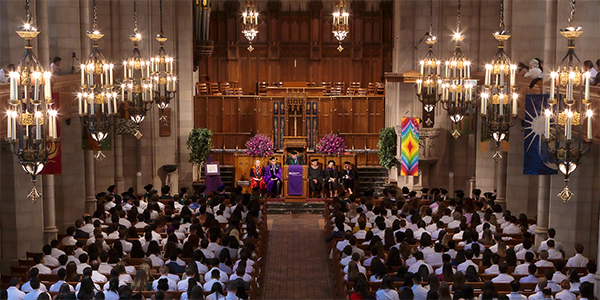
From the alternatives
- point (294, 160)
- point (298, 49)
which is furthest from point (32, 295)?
point (298, 49)

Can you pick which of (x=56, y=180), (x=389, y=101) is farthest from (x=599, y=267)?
(x=389, y=101)

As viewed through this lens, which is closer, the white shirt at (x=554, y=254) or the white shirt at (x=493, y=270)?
the white shirt at (x=493, y=270)

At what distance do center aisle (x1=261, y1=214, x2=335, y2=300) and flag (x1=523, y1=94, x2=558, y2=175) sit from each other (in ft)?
17.8

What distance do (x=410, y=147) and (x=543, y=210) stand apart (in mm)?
9042

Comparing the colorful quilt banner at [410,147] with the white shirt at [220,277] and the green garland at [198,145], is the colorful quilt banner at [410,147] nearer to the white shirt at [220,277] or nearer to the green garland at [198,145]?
the green garland at [198,145]

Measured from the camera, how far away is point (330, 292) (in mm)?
18828

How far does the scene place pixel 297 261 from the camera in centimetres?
2191

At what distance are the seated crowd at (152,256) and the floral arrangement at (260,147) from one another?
659 cm

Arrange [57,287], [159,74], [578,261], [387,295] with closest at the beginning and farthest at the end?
[387,295] → [57,287] → [578,261] → [159,74]

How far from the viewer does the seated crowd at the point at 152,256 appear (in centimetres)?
1352

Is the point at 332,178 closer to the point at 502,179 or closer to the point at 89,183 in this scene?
the point at 502,179

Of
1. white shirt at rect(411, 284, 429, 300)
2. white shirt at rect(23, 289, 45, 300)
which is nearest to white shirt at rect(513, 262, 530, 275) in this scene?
white shirt at rect(411, 284, 429, 300)

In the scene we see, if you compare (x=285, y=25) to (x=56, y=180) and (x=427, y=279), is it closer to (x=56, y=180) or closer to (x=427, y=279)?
(x=56, y=180)

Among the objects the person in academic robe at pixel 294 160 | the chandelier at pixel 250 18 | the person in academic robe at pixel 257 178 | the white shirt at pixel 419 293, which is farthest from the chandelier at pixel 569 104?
the chandelier at pixel 250 18
